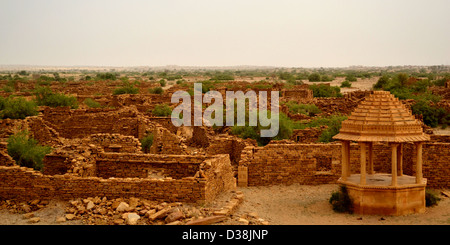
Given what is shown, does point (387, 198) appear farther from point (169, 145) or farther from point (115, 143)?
point (115, 143)

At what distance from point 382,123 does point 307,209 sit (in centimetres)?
268

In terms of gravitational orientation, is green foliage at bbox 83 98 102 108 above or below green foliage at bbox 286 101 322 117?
above

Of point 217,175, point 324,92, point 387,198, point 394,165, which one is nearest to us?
point 394,165

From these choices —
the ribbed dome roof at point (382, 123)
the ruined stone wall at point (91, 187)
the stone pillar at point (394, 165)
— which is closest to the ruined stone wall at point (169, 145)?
the ruined stone wall at point (91, 187)

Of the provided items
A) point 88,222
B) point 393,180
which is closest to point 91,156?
point 88,222

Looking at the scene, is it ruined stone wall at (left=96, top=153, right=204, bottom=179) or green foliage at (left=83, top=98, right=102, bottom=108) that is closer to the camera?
ruined stone wall at (left=96, top=153, right=204, bottom=179)

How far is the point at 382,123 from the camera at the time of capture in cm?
1205

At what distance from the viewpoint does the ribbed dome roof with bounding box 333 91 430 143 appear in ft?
39.3

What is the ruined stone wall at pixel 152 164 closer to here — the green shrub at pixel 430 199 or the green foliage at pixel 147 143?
the green shrub at pixel 430 199

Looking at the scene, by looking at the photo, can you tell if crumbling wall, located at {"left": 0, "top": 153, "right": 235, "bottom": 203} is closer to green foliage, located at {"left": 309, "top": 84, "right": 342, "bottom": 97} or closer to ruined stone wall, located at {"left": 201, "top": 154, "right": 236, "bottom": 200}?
ruined stone wall, located at {"left": 201, "top": 154, "right": 236, "bottom": 200}

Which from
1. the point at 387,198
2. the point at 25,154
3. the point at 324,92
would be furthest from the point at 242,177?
the point at 324,92

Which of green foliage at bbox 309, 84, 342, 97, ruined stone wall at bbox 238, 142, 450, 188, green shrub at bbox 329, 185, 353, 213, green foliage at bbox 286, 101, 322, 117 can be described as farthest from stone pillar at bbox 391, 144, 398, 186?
green foliage at bbox 309, 84, 342, 97

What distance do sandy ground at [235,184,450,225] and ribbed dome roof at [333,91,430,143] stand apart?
5.55 feet

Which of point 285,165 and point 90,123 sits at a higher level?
point 90,123
